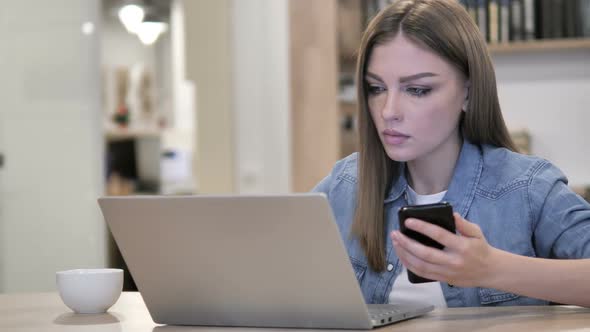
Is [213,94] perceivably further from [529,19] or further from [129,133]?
[129,133]

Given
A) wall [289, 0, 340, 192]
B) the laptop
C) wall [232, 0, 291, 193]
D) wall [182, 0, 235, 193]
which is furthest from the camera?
wall [182, 0, 235, 193]

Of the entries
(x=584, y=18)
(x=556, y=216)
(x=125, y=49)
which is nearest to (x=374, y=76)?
(x=556, y=216)

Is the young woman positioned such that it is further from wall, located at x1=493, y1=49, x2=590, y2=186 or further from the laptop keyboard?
wall, located at x1=493, y1=49, x2=590, y2=186

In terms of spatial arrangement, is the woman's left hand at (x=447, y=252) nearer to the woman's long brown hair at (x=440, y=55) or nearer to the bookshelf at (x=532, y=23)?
the woman's long brown hair at (x=440, y=55)

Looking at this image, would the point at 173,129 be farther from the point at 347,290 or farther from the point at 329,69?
the point at 347,290

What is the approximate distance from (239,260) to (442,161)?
0.64 m

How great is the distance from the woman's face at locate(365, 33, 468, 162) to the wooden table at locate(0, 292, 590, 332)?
345 mm

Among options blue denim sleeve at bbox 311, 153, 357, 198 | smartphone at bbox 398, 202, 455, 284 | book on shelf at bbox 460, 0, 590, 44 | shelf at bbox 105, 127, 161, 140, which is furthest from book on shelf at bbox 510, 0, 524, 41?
shelf at bbox 105, 127, 161, 140

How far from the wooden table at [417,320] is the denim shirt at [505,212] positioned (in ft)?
0.65

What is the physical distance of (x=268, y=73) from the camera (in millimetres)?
4211

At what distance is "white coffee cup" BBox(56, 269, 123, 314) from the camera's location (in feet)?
4.66

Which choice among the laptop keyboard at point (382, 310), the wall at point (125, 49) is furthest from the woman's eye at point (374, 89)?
the wall at point (125, 49)

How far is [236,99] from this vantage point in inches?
171

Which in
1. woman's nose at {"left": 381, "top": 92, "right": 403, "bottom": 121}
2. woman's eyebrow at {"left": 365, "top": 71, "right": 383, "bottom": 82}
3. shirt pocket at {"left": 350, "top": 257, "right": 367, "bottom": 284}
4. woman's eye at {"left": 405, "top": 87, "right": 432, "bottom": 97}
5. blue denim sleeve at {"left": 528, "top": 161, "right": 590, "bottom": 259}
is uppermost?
woman's eyebrow at {"left": 365, "top": 71, "right": 383, "bottom": 82}
